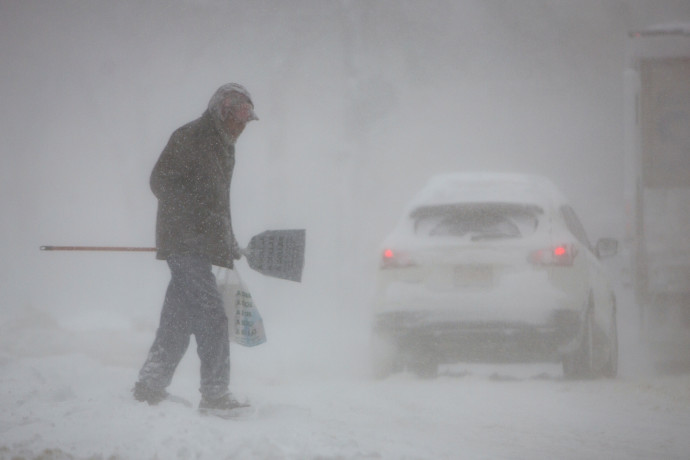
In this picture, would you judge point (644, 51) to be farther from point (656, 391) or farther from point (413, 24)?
point (413, 24)

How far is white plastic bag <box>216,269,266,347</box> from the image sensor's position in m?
5.71

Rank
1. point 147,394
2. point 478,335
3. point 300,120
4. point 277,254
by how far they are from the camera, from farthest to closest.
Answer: point 300,120, point 478,335, point 277,254, point 147,394

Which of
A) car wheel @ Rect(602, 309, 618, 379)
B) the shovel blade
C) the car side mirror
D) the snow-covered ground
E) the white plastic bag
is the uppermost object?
the car side mirror

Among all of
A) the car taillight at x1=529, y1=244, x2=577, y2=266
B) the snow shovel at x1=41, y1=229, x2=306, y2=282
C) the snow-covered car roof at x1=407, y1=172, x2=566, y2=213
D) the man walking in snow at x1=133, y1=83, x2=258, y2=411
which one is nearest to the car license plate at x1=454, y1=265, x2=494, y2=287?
the car taillight at x1=529, y1=244, x2=577, y2=266

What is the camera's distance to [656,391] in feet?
26.0

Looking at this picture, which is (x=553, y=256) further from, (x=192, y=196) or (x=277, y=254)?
(x=192, y=196)

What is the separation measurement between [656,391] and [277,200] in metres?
A: 31.4

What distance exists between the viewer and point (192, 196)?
5.26m

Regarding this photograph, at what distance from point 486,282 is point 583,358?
965 millimetres

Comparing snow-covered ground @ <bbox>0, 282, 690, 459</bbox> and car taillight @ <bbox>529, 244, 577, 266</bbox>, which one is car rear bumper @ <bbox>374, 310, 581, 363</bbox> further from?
car taillight @ <bbox>529, 244, 577, 266</bbox>

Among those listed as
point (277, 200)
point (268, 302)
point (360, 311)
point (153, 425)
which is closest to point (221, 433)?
point (153, 425)

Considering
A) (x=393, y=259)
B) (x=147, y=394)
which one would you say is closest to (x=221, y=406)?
(x=147, y=394)

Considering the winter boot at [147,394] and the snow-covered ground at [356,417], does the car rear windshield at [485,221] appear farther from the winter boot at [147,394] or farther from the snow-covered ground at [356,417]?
the winter boot at [147,394]

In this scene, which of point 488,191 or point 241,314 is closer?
point 241,314
